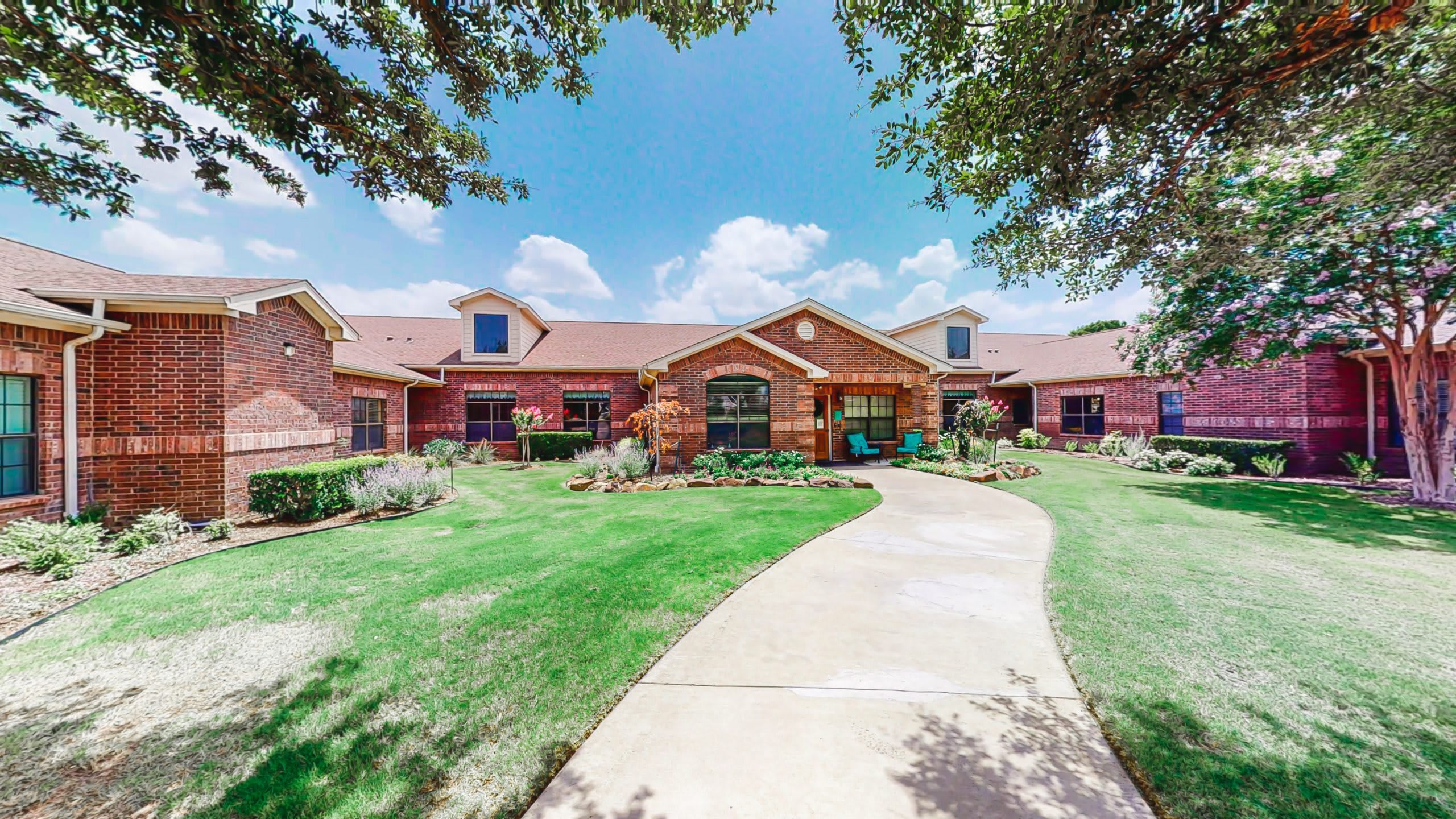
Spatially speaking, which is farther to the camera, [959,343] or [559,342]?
[959,343]

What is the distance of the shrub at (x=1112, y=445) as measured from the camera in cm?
1694

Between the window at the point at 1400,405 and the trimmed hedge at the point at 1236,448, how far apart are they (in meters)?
2.07

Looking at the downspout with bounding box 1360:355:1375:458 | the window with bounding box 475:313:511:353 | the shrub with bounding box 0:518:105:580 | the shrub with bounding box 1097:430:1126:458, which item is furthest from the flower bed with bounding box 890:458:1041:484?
the window with bounding box 475:313:511:353

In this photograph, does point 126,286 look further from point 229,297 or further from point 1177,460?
point 1177,460

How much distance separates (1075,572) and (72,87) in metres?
10.4

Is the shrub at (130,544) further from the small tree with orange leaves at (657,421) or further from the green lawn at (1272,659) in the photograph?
the green lawn at (1272,659)

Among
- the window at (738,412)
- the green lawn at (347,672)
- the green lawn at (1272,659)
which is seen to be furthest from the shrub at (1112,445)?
the green lawn at (347,672)

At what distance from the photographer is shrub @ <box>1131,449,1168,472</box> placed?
14.2 meters

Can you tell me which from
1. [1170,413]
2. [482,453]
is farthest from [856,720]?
[1170,413]

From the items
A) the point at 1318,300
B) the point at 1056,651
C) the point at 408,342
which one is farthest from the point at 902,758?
the point at 408,342

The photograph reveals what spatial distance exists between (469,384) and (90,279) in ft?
34.1

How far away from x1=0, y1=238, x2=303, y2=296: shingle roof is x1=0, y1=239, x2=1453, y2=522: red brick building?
2.6 inches

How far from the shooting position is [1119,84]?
3.51m

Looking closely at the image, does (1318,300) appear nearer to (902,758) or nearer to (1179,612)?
(1179,612)
